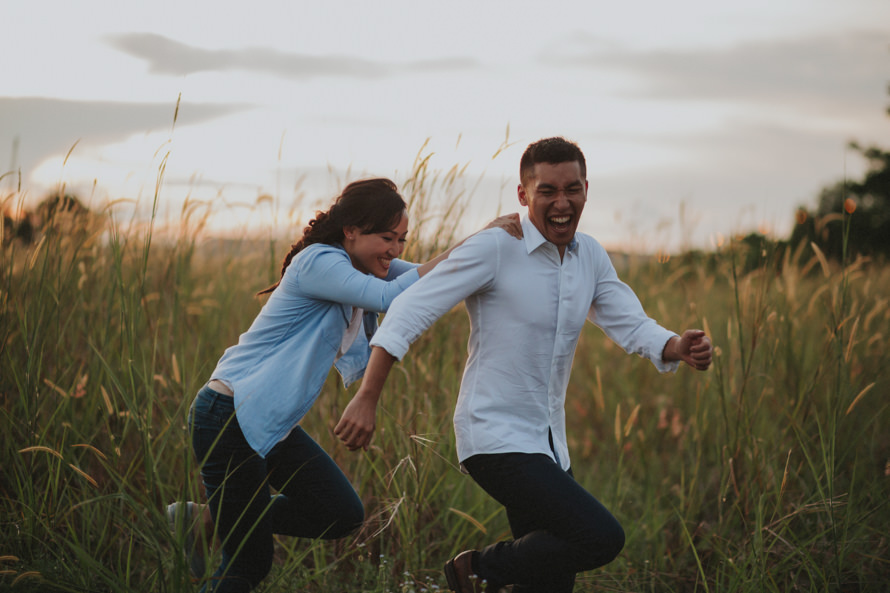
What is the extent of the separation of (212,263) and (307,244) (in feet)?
12.1

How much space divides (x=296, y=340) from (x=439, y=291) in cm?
56

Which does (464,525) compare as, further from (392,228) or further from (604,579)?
(392,228)

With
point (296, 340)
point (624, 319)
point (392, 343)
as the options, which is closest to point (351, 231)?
point (296, 340)

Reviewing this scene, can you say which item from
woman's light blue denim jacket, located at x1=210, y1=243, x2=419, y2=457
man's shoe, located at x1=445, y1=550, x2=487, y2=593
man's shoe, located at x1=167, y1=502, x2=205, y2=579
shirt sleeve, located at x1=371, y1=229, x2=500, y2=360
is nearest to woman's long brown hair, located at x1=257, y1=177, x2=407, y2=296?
woman's light blue denim jacket, located at x1=210, y1=243, x2=419, y2=457

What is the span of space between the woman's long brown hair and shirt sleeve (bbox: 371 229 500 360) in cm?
32

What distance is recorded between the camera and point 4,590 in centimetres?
256

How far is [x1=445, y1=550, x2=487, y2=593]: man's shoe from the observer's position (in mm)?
2705

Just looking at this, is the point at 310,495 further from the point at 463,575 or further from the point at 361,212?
the point at 361,212

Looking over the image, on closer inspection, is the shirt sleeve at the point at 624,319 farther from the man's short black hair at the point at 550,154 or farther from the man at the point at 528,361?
the man's short black hair at the point at 550,154

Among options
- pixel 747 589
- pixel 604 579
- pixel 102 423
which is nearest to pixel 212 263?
pixel 102 423

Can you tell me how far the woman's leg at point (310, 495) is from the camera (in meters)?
2.80

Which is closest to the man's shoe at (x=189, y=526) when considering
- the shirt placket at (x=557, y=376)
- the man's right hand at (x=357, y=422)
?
the man's right hand at (x=357, y=422)

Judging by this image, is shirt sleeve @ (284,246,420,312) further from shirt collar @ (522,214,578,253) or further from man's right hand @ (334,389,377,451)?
shirt collar @ (522,214,578,253)

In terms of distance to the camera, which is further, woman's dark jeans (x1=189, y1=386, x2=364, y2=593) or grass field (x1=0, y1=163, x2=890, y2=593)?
grass field (x1=0, y1=163, x2=890, y2=593)
